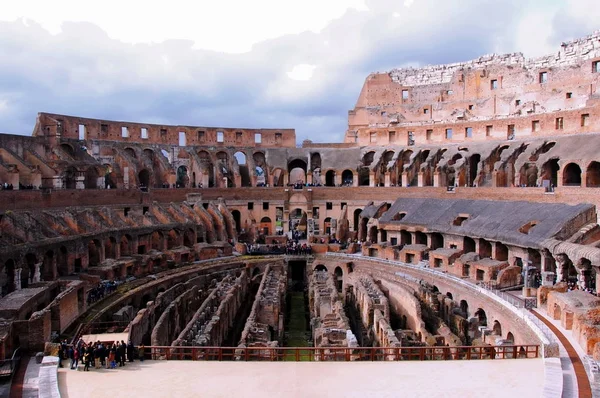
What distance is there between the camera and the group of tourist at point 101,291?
24.4 metres

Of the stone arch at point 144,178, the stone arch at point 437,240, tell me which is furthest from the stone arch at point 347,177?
the stone arch at point 144,178

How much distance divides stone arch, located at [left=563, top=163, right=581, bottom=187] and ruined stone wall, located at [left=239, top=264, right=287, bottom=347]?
21.1m

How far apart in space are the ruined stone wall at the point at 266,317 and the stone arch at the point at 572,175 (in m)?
21.1

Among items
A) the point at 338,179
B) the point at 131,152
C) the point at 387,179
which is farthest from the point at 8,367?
the point at 338,179

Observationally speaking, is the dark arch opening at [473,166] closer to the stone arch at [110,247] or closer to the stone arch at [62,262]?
the stone arch at [110,247]

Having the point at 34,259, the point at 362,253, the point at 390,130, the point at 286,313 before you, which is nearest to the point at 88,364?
the point at 34,259

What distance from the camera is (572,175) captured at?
35500 mm

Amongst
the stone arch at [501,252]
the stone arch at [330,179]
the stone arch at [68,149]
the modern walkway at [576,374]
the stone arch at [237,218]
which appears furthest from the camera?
the stone arch at [330,179]

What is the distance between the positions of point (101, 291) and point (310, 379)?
619 inches

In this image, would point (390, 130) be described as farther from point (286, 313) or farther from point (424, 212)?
point (286, 313)

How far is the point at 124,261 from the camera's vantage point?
2959cm

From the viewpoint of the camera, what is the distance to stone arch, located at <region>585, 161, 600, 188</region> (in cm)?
3200

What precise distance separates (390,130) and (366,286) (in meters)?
25.8

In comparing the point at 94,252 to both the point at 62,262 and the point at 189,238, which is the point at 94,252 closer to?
the point at 62,262
